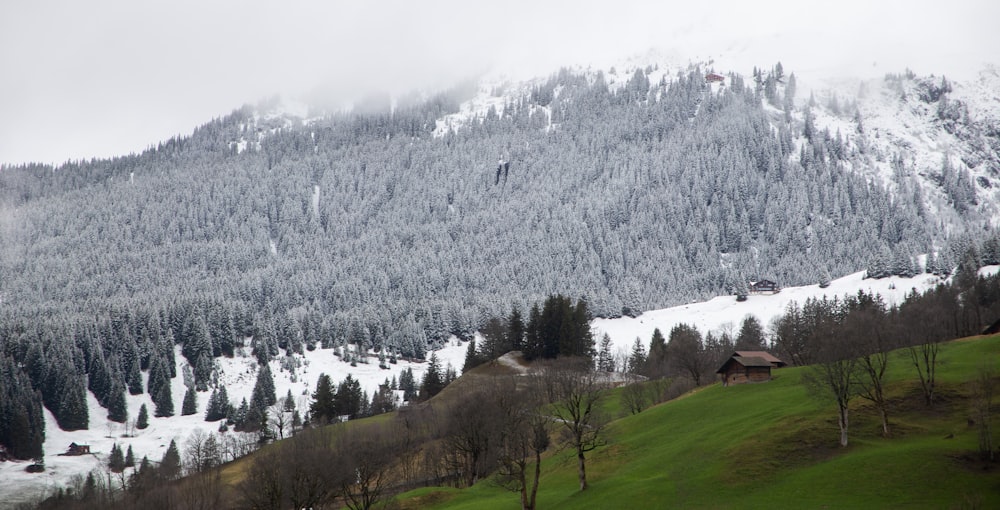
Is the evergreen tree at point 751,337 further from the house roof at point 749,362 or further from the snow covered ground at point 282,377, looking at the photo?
the house roof at point 749,362

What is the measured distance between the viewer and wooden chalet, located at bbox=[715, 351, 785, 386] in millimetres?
77500

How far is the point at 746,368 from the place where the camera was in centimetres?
7781

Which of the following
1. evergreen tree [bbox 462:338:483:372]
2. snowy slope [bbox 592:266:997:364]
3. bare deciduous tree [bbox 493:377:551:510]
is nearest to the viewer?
bare deciduous tree [bbox 493:377:551:510]

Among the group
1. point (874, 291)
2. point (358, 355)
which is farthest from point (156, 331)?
point (874, 291)

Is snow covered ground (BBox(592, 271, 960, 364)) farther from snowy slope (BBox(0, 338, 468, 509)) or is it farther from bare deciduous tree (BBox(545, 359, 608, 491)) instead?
bare deciduous tree (BBox(545, 359, 608, 491))

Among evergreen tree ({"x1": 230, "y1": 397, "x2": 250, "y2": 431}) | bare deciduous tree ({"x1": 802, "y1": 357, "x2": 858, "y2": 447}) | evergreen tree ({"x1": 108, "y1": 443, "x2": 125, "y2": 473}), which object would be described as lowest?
evergreen tree ({"x1": 108, "y1": 443, "x2": 125, "y2": 473})

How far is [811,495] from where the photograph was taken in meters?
45.6

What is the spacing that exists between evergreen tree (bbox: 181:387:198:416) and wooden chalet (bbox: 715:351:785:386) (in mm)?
119041

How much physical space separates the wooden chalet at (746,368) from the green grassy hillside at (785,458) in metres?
4.34

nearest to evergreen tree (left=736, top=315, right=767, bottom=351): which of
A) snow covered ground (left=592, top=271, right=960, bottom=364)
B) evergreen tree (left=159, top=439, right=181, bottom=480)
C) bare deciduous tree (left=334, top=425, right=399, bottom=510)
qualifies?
snow covered ground (left=592, top=271, right=960, bottom=364)

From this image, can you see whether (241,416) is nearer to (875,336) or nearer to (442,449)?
(442,449)

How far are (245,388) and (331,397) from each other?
5742 centimetres

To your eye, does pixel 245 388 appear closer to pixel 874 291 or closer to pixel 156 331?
pixel 156 331

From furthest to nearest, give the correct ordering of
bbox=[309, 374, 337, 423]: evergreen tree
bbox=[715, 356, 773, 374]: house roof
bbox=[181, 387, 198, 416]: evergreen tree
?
1. bbox=[181, 387, 198, 416]: evergreen tree
2. bbox=[309, 374, 337, 423]: evergreen tree
3. bbox=[715, 356, 773, 374]: house roof
